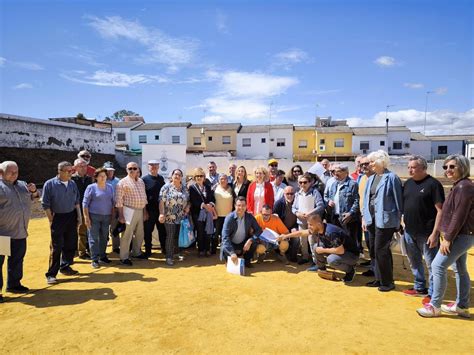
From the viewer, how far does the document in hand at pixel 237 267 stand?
5.41 m

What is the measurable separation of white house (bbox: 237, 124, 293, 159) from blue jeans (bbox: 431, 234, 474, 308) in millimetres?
35944

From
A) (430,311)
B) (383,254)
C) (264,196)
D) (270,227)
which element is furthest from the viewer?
(264,196)

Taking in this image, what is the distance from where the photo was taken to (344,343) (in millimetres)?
3238

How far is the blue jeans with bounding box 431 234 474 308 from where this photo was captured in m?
3.61

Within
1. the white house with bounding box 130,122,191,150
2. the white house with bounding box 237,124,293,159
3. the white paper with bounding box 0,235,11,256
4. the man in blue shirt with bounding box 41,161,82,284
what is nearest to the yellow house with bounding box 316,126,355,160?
the white house with bounding box 237,124,293,159

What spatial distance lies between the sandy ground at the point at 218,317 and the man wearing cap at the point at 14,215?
0.35m

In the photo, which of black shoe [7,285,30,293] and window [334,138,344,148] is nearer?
black shoe [7,285,30,293]

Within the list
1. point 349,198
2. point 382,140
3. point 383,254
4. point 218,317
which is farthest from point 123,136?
point 383,254

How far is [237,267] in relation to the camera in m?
5.44

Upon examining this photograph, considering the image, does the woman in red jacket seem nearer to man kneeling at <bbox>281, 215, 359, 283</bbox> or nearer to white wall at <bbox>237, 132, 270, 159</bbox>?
man kneeling at <bbox>281, 215, 359, 283</bbox>

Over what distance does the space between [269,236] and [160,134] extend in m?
36.4

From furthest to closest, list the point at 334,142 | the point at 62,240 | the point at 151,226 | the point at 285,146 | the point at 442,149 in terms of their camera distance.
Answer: the point at 442,149 < the point at 285,146 < the point at 334,142 < the point at 151,226 < the point at 62,240

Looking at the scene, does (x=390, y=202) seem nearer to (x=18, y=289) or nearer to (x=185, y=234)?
(x=185, y=234)

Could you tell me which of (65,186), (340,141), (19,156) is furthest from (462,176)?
(340,141)
